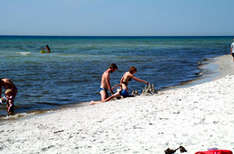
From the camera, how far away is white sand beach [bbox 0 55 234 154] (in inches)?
195

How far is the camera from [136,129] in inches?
228

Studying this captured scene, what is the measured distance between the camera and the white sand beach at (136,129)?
495 centimetres

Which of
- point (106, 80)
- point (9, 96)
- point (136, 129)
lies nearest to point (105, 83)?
point (106, 80)

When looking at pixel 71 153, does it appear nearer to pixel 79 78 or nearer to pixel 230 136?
pixel 230 136

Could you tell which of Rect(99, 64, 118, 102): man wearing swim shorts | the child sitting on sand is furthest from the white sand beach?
Rect(99, 64, 118, 102): man wearing swim shorts

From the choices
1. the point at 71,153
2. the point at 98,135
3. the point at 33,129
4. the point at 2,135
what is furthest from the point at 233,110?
the point at 2,135

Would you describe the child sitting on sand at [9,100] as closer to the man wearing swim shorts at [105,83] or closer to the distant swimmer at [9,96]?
the distant swimmer at [9,96]

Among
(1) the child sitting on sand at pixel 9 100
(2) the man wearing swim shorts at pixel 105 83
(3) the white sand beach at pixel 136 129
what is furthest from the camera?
(2) the man wearing swim shorts at pixel 105 83

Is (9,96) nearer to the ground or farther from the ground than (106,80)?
nearer to the ground

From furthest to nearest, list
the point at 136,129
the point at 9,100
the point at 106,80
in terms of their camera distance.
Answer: the point at 106,80 → the point at 9,100 → the point at 136,129

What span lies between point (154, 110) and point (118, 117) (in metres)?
0.90

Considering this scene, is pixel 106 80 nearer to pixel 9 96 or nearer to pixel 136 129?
pixel 9 96

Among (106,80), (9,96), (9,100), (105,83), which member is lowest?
(9,100)

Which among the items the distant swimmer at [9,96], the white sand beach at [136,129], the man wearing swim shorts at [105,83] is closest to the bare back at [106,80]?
the man wearing swim shorts at [105,83]
